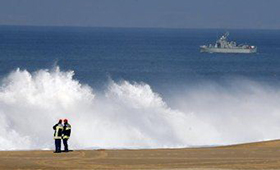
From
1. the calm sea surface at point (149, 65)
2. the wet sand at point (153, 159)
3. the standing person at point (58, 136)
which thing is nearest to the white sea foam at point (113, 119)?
the standing person at point (58, 136)

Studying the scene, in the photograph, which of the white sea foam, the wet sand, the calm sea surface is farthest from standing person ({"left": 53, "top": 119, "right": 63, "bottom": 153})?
the calm sea surface

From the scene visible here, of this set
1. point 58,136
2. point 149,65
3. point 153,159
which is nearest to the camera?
point 153,159

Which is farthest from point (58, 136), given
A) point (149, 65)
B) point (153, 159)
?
point (149, 65)

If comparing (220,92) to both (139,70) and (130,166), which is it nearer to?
(139,70)

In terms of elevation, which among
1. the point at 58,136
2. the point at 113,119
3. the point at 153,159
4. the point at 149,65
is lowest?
the point at 153,159

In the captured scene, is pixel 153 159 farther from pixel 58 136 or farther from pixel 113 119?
pixel 113 119

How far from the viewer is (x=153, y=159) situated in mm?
33031

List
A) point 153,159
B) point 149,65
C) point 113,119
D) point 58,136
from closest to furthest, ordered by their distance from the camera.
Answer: point 153,159, point 58,136, point 113,119, point 149,65

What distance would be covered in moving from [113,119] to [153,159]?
73.8 feet

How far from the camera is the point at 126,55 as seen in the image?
155500mm

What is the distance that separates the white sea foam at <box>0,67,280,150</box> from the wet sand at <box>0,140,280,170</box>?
13.1 m

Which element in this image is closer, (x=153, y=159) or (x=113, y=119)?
(x=153, y=159)

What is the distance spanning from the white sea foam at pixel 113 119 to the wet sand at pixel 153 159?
13.1 meters

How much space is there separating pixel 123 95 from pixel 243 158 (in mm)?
28586
